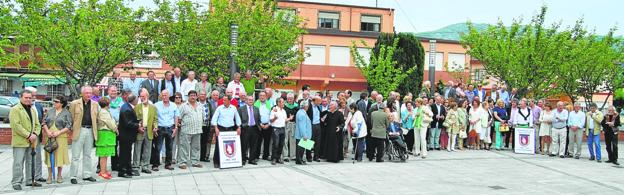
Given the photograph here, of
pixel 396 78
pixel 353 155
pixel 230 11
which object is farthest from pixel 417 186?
pixel 396 78

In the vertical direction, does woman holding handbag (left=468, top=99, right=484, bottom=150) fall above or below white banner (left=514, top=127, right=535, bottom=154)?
above

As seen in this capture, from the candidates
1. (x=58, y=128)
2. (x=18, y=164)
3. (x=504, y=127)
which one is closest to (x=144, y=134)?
(x=58, y=128)

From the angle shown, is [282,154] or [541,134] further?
[541,134]

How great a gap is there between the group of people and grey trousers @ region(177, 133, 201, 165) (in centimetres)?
2

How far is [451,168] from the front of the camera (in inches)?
570

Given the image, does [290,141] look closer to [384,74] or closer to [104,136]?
[104,136]

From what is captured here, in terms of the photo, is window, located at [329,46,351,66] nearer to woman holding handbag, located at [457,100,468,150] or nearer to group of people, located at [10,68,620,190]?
group of people, located at [10,68,620,190]

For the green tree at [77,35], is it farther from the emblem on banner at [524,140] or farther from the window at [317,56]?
the window at [317,56]

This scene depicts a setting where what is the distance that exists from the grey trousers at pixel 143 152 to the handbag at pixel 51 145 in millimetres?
1752

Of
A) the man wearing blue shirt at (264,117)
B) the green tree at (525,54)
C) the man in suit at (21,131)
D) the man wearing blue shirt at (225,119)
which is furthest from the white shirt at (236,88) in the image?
the green tree at (525,54)

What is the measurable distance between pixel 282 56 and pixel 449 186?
14149 millimetres

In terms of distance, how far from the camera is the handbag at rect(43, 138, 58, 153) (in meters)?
10.6

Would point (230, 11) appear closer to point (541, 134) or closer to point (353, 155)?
point (353, 155)

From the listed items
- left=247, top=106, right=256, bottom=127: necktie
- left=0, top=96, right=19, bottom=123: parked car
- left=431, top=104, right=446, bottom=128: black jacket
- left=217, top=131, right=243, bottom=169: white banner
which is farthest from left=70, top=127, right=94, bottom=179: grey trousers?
left=0, top=96, right=19, bottom=123: parked car
